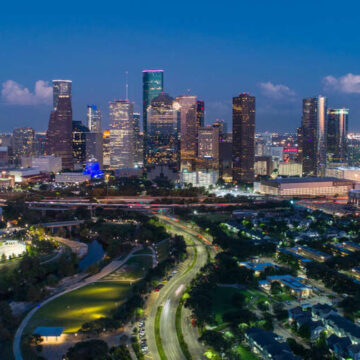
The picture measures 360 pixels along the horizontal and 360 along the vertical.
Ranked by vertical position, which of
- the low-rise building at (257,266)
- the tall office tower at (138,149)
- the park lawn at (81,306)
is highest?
the tall office tower at (138,149)

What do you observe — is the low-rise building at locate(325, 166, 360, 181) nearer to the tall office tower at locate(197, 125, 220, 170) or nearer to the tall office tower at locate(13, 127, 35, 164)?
the tall office tower at locate(197, 125, 220, 170)

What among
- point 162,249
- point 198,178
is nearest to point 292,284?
point 162,249

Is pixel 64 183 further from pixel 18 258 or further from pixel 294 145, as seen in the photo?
pixel 294 145

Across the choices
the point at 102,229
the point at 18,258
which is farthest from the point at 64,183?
the point at 18,258

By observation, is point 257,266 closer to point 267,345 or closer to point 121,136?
point 267,345

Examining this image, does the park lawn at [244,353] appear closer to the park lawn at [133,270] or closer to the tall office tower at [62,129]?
the park lawn at [133,270]

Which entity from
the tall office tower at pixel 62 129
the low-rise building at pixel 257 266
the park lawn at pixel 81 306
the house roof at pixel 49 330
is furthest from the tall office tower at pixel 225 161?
the house roof at pixel 49 330
